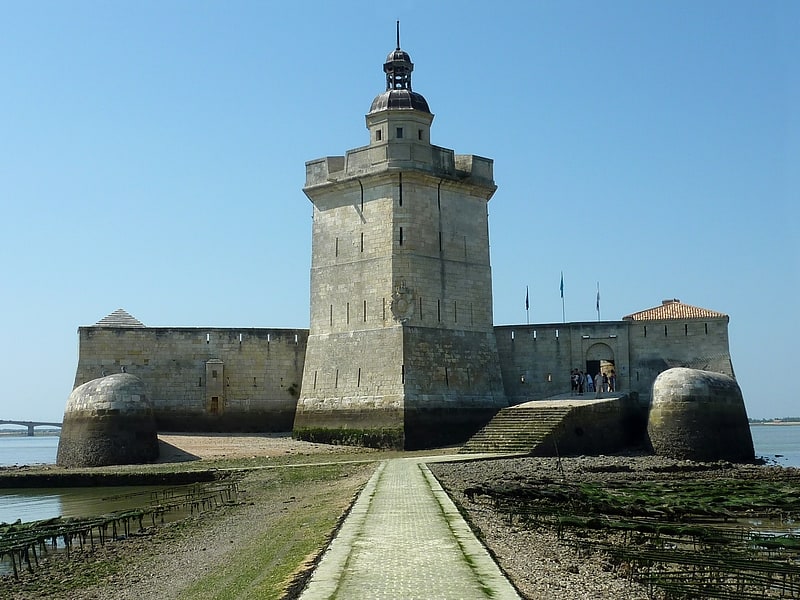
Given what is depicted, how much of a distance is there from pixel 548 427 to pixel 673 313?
7.18 meters

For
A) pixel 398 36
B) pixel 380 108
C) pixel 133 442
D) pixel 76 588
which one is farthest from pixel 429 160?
pixel 76 588

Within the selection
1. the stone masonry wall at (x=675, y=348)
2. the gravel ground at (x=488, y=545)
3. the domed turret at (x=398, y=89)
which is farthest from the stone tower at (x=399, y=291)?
the gravel ground at (x=488, y=545)

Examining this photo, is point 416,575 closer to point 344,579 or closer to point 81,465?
point 344,579

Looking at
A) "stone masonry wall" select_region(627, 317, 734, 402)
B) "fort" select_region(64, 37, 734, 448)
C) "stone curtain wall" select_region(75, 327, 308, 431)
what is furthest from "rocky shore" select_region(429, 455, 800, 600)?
"stone curtain wall" select_region(75, 327, 308, 431)

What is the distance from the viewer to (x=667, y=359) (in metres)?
30.6

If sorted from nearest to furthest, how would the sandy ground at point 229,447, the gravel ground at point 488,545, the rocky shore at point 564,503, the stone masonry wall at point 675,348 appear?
the rocky shore at point 564,503
the gravel ground at point 488,545
the sandy ground at point 229,447
the stone masonry wall at point 675,348

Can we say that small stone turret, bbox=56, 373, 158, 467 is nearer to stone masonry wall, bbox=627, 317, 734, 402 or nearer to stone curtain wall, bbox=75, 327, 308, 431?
stone curtain wall, bbox=75, 327, 308, 431

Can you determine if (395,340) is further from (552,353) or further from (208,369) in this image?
(208,369)

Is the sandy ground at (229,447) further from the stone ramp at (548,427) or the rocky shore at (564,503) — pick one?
the rocky shore at (564,503)

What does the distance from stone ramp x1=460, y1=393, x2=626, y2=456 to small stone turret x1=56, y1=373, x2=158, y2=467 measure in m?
9.01

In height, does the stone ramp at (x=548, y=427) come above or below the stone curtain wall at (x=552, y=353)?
below

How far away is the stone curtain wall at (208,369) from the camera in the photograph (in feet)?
103

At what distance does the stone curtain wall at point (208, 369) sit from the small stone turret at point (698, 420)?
11775 mm

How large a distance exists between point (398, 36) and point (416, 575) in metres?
25.1
